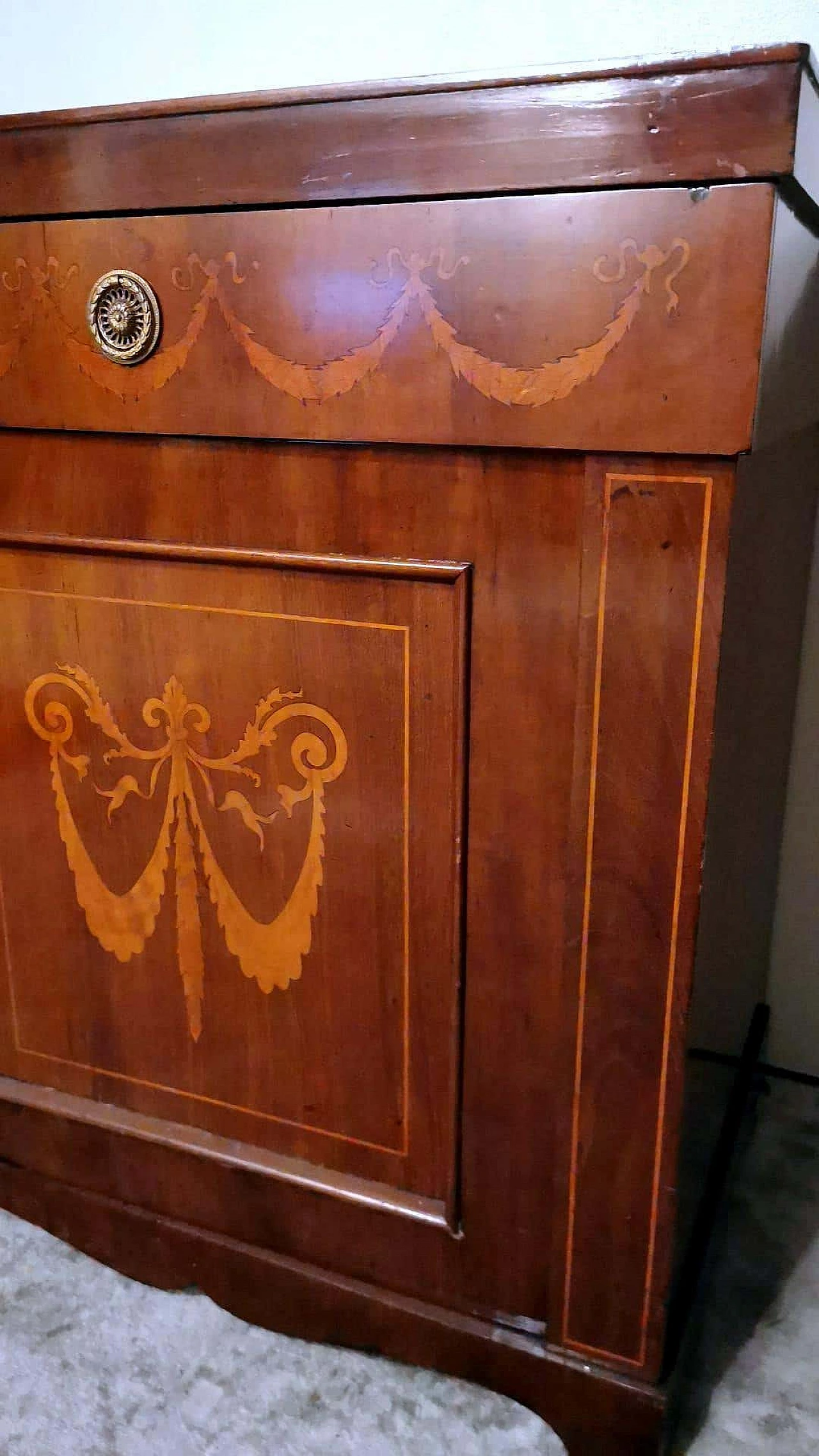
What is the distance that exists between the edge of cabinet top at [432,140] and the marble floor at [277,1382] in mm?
876

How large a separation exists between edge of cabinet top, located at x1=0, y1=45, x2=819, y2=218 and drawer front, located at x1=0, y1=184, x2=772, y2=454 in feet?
0.04

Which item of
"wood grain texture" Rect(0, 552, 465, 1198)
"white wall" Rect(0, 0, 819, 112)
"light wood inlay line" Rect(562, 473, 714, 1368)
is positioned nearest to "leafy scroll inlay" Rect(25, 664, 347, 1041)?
"wood grain texture" Rect(0, 552, 465, 1198)

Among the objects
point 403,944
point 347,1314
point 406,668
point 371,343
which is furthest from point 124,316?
point 347,1314

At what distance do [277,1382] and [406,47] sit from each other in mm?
1205

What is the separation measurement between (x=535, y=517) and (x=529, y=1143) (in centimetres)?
45

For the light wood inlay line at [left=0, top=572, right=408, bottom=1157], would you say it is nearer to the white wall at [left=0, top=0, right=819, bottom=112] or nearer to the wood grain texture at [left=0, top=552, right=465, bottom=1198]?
the wood grain texture at [left=0, top=552, right=465, bottom=1198]

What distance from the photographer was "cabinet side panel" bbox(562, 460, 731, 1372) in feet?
2.14

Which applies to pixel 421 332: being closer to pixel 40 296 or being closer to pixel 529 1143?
pixel 40 296

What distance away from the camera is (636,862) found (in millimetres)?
713

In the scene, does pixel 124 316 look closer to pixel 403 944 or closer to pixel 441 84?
pixel 441 84

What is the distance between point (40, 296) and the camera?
764 millimetres

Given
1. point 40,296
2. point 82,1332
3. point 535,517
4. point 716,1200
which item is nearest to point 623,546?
point 535,517

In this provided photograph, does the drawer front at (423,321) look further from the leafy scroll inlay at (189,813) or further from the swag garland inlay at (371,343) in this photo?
the leafy scroll inlay at (189,813)

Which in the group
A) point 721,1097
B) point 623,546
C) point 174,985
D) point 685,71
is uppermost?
point 685,71
